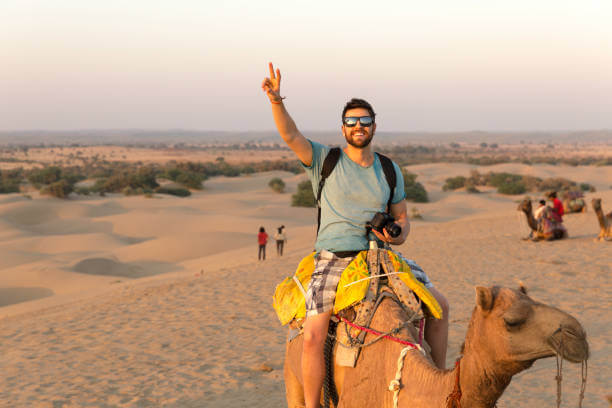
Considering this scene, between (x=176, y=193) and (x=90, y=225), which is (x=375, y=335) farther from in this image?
(x=176, y=193)

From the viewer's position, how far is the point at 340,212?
409 centimetres

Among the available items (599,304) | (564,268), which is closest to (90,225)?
(564,268)

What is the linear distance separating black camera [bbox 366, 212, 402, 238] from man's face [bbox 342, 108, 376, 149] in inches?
21.4

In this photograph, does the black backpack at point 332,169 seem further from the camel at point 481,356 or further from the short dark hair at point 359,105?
the camel at point 481,356

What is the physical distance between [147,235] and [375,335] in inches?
1063

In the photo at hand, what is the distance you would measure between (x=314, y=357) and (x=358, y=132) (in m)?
1.56

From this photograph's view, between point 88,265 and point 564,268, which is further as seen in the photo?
point 88,265

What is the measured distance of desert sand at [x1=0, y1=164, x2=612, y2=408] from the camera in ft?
25.8

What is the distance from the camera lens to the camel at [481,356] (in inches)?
101

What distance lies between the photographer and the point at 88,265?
21750 millimetres

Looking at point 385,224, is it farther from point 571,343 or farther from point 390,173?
point 571,343

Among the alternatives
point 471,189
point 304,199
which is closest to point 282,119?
point 304,199

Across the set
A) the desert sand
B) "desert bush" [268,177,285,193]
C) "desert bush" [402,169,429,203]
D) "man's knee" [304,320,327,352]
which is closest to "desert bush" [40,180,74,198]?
the desert sand

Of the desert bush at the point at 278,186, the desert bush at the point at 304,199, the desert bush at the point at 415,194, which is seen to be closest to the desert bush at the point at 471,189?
the desert bush at the point at 415,194
